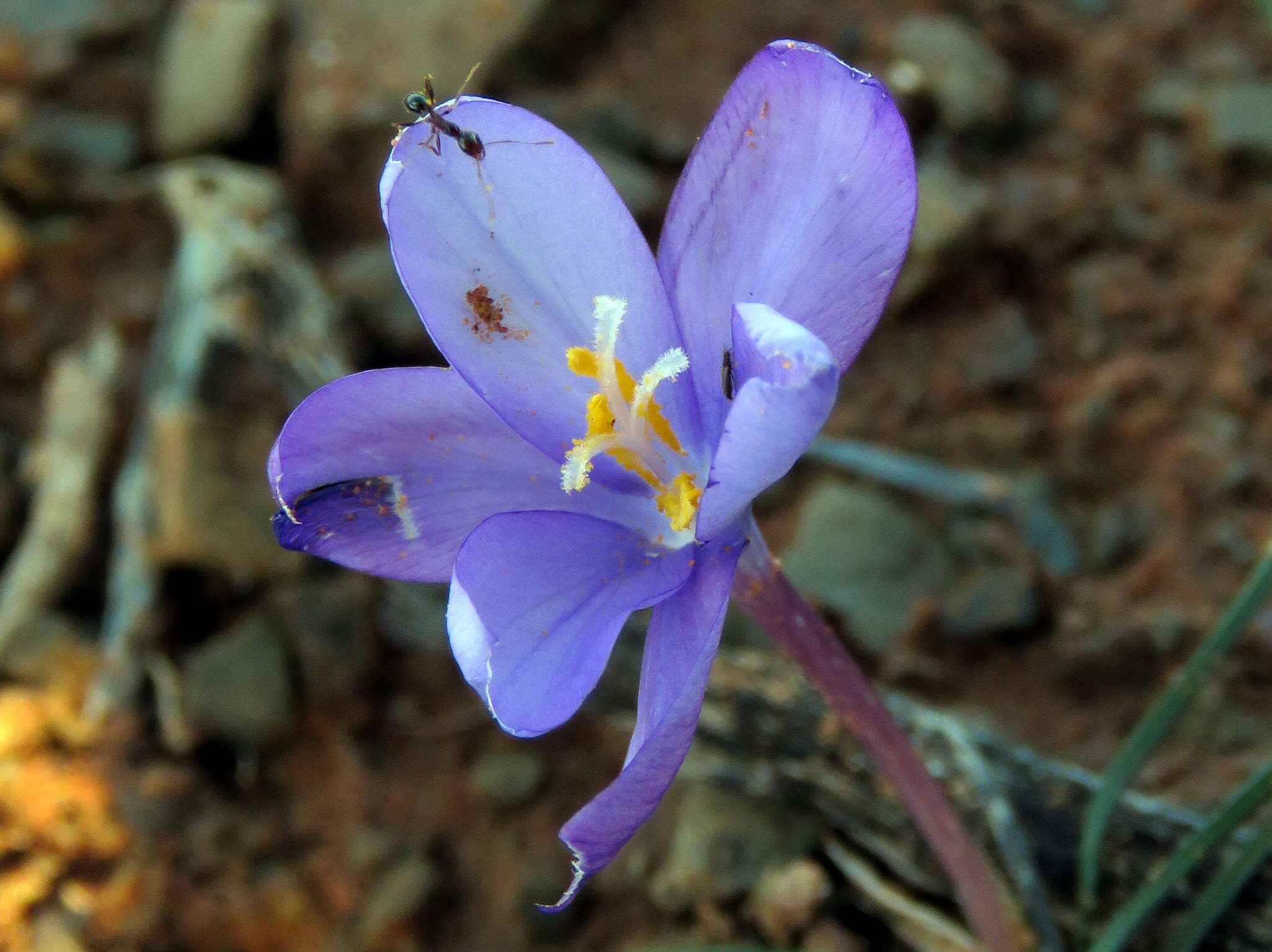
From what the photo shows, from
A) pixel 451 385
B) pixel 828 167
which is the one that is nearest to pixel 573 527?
pixel 451 385

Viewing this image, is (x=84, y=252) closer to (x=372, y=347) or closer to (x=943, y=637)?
(x=372, y=347)

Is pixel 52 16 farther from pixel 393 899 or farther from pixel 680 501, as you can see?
pixel 680 501

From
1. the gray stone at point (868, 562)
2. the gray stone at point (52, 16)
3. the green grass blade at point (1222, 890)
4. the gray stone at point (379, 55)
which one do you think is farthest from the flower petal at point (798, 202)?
the gray stone at point (52, 16)

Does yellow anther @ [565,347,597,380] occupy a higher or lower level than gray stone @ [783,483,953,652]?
higher

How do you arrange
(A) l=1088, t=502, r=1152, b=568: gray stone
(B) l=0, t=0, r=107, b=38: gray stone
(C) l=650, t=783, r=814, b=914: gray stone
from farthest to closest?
(B) l=0, t=0, r=107, b=38: gray stone, (A) l=1088, t=502, r=1152, b=568: gray stone, (C) l=650, t=783, r=814, b=914: gray stone

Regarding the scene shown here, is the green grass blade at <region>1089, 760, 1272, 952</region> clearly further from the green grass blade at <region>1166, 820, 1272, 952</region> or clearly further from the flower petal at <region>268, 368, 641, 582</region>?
the flower petal at <region>268, 368, 641, 582</region>

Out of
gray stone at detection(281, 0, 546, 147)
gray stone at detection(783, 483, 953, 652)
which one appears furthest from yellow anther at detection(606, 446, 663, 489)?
gray stone at detection(281, 0, 546, 147)
